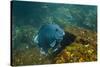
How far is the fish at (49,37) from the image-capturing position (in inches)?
95.9

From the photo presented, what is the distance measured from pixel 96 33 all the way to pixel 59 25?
48 cm

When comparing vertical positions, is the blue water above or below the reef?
above

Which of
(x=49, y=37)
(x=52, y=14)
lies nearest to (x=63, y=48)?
(x=49, y=37)

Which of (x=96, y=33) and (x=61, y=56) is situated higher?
(x=96, y=33)

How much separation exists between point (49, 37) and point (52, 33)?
0.06 m

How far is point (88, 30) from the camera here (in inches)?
104

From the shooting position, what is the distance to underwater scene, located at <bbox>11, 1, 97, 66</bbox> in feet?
7.77

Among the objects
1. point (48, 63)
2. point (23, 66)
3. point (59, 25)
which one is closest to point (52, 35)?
→ point (59, 25)

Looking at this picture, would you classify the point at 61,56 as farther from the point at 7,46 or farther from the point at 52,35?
the point at 7,46

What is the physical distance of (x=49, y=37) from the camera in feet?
8.11

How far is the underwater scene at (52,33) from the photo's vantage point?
2369mm

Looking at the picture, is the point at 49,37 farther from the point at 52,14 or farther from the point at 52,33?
the point at 52,14

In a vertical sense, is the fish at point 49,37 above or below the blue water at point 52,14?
below

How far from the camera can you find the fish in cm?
244
